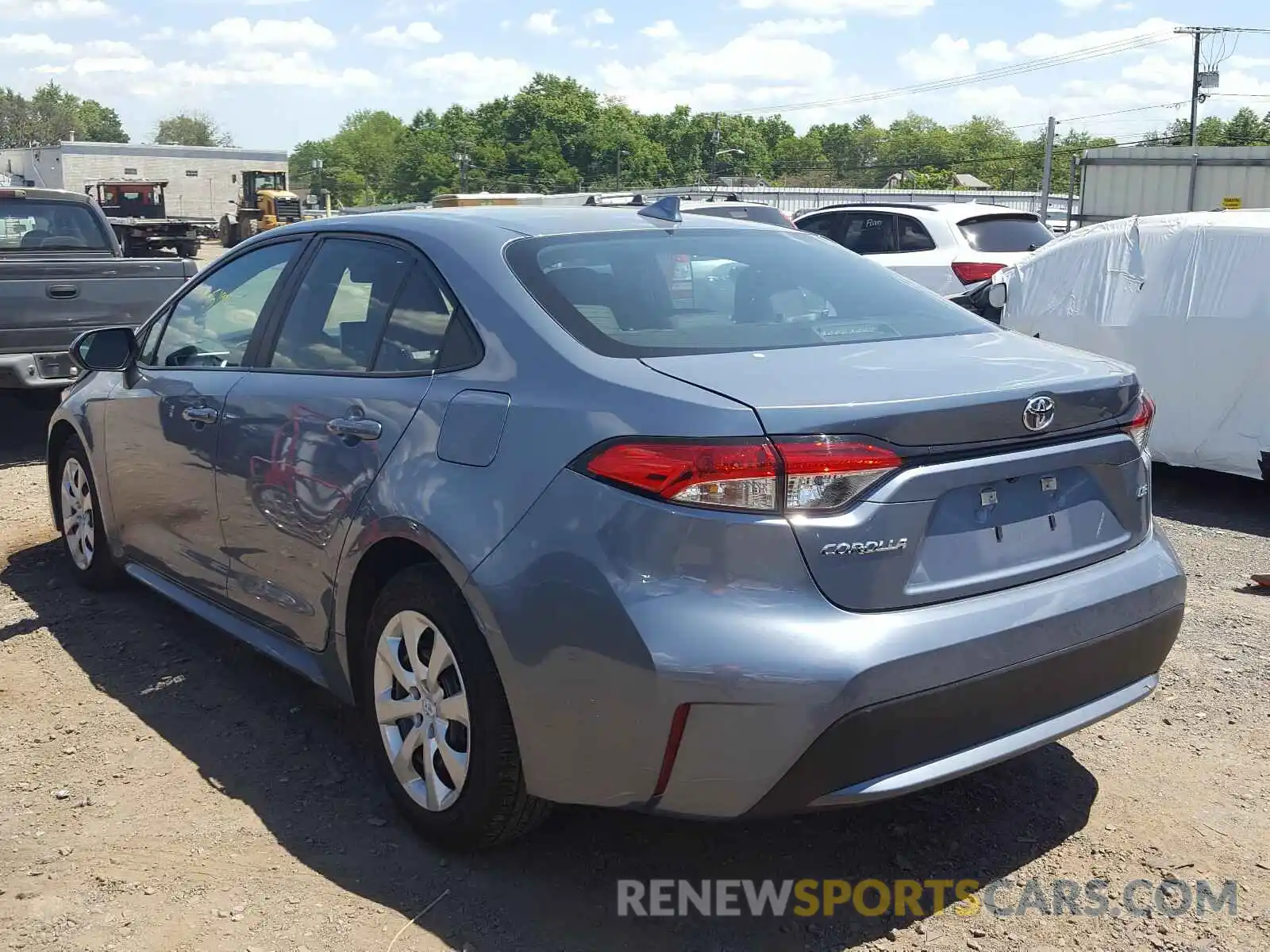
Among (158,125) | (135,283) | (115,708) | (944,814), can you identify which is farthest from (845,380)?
(158,125)

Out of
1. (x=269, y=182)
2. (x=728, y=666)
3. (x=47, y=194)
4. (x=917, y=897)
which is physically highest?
(x=269, y=182)

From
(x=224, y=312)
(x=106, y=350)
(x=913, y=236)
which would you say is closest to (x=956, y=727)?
(x=224, y=312)

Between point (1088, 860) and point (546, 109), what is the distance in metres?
127

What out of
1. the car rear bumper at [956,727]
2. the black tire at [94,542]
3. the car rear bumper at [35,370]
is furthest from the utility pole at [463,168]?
the car rear bumper at [956,727]

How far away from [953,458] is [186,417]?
277 cm

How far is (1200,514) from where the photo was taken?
23.0ft

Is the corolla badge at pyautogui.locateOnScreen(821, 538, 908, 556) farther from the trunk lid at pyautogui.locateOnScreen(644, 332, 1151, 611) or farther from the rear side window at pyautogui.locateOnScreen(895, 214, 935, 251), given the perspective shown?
the rear side window at pyautogui.locateOnScreen(895, 214, 935, 251)

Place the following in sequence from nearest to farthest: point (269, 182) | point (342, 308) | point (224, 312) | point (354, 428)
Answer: point (354, 428) → point (342, 308) → point (224, 312) → point (269, 182)

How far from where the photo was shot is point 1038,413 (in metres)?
2.96

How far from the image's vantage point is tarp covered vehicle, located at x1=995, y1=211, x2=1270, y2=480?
6.85 metres

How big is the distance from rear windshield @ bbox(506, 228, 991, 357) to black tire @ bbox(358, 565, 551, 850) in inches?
28.8

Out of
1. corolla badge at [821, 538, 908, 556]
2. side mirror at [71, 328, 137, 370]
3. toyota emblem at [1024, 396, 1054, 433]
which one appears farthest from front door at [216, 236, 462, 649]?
toyota emblem at [1024, 396, 1054, 433]

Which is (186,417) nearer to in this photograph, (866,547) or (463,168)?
(866,547)

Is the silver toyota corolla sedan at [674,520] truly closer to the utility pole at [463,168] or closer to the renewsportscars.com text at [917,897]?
the renewsportscars.com text at [917,897]
